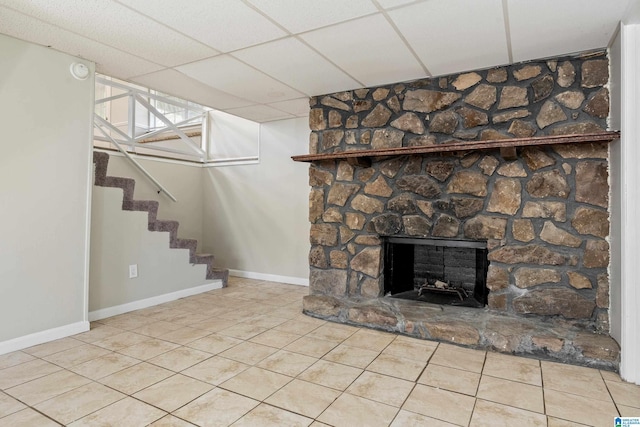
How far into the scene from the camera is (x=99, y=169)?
325cm

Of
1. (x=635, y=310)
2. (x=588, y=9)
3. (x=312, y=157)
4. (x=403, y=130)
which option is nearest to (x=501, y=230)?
(x=635, y=310)

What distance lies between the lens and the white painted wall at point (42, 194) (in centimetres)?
232

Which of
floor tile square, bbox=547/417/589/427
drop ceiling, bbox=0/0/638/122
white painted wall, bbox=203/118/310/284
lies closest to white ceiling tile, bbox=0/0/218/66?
drop ceiling, bbox=0/0/638/122

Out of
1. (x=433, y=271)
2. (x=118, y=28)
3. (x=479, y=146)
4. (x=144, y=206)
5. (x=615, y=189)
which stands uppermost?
(x=118, y=28)

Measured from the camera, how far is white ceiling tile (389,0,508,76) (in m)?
1.93

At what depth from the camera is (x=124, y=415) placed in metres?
1.64

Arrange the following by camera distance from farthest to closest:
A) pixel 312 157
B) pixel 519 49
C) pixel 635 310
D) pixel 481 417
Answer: pixel 312 157
pixel 519 49
pixel 635 310
pixel 481 417

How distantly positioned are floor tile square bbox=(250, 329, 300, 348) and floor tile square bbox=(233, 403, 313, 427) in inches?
31.0

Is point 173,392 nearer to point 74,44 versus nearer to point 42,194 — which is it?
point 42,194

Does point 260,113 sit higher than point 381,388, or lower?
higher

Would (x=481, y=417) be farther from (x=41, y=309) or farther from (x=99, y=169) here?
(x=99, y=169)

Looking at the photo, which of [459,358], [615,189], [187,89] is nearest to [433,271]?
[459,358]

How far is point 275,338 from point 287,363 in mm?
439

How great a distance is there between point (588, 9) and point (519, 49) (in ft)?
1.64
